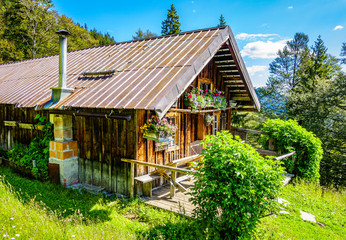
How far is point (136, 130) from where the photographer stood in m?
6.31

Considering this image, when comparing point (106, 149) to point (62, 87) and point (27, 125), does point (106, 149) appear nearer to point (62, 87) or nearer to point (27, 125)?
point (62, 87)

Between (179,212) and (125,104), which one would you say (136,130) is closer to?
(125,104)

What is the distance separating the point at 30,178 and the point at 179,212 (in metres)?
5.98

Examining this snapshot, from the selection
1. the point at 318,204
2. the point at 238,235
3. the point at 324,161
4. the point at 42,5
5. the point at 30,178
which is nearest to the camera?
the point at 238,235

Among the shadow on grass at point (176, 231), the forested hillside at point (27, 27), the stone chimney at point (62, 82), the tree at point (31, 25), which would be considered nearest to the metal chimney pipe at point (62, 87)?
the stone chimney at point (62, 82)

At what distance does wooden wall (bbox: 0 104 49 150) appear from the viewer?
9.35m

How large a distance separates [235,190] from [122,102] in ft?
11.2

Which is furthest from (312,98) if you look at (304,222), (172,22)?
(172,22)

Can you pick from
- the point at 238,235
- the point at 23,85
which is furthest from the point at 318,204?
the point at 23,85

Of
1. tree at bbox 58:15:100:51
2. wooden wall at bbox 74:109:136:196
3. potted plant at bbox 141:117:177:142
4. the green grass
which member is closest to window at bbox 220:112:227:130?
the green grass

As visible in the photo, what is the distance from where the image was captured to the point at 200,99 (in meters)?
8.34

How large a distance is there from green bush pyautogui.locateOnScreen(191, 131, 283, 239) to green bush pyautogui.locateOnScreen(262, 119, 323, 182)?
625 centimetres

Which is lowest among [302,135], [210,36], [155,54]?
[302,135]

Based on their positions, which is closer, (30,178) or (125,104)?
(125,104)
